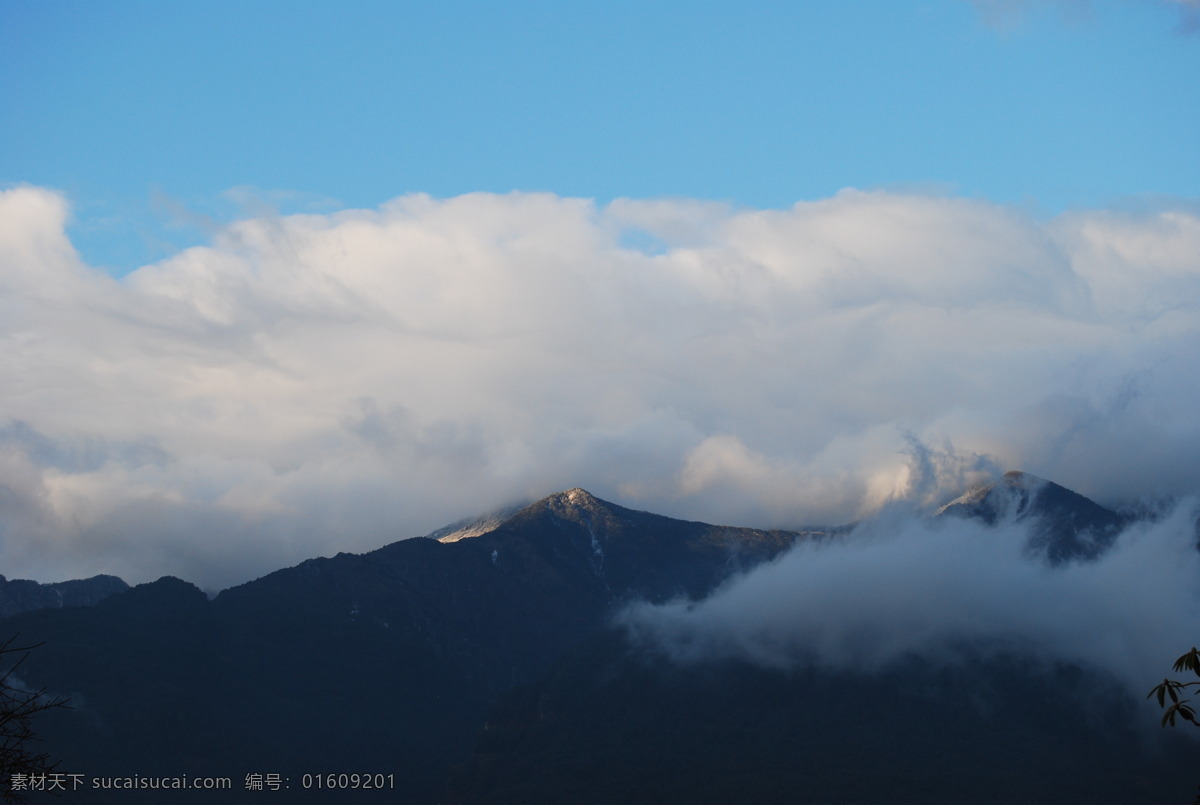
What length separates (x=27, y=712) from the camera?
40344mm

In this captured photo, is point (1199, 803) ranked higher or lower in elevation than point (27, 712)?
lower

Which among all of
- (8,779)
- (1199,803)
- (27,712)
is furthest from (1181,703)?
(8,779)

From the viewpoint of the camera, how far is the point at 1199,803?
39375 mm

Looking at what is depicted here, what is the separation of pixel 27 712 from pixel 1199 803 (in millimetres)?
37596

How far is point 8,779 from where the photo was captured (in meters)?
43.5

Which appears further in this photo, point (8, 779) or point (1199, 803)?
point (8, 779)

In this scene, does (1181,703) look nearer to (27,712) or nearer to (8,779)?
(27,712)

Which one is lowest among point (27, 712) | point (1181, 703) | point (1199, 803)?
point (1199, 803)

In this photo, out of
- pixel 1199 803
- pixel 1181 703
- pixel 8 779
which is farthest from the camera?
pixel 8 779

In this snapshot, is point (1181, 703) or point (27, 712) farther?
point (27, 712)

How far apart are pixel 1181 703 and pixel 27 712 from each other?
35.7 m

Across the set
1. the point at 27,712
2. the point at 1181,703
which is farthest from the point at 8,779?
the point at 1181,703

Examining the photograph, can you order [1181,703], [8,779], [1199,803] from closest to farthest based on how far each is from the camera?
[1181,703] → [1199,803] → [8,779]

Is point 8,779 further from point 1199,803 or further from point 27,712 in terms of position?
point 1199,803
